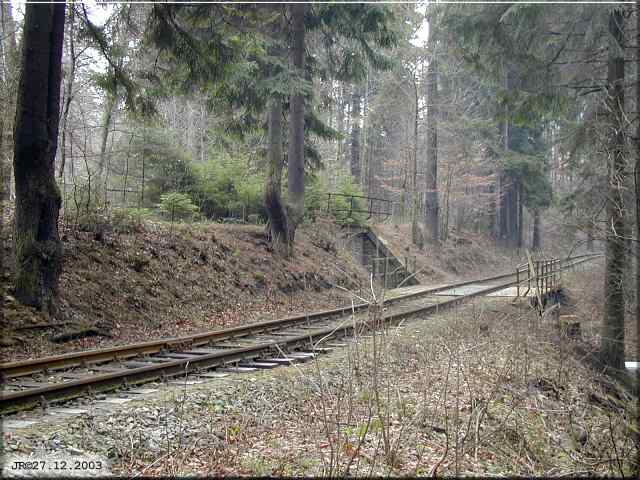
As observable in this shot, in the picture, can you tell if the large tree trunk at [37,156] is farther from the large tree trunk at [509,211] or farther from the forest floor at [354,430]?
the large tree trunk at [509,211]

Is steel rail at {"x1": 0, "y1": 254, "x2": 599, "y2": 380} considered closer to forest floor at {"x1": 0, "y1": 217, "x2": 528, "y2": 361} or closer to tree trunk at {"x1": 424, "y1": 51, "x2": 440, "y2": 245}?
forest floor at {"x1": 0, "y1": 217, "x2": 528, "y2": 361}

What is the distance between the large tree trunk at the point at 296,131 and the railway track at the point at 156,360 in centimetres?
673

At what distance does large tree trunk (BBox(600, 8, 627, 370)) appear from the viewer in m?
11.0

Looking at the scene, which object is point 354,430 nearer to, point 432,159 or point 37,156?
point 37,156

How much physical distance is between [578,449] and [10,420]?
19.1ft

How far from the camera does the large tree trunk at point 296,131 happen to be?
62.1 ft

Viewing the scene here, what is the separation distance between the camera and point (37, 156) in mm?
10359

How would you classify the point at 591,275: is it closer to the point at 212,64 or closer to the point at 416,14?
the point at 416,14

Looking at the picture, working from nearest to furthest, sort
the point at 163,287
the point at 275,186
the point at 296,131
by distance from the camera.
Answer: the point at 163,287, the point at 275,186, the point at 296,131

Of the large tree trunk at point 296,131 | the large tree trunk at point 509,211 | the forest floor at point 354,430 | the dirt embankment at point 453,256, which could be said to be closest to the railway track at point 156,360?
the forest floor at point 354,430

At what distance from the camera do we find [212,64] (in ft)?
40.0

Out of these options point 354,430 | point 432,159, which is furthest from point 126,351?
point 432,159

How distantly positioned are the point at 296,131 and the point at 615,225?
1080cm

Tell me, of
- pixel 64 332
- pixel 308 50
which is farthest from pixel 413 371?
pixel 308 50
